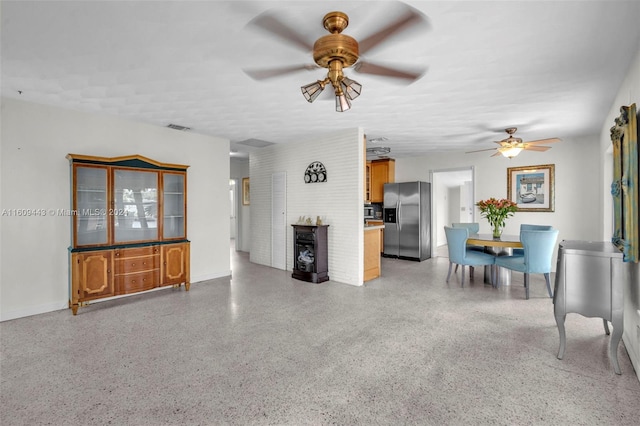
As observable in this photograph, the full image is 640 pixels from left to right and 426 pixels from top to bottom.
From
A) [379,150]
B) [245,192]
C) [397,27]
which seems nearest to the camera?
[397,27]

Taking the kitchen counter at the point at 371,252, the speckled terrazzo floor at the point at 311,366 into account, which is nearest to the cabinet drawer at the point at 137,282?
the speckled terrazzo floor at the point at 311,366

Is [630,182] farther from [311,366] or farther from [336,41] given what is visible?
[311,366]

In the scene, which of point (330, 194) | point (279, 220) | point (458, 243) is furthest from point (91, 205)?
point (458, 243)

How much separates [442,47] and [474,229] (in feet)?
14.0

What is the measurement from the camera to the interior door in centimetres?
624

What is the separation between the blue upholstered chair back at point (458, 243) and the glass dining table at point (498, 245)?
4.1 inches

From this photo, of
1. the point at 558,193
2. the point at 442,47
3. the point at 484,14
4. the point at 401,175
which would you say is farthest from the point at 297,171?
the point at 558,193

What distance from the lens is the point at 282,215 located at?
247 inches

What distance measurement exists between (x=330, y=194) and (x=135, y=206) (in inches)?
118

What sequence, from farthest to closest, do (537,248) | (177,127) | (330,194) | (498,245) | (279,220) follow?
(279,220) < (330,194) < (177,127) < (498,245) < (537,248)

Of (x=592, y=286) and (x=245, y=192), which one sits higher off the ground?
(x=245, y=192)

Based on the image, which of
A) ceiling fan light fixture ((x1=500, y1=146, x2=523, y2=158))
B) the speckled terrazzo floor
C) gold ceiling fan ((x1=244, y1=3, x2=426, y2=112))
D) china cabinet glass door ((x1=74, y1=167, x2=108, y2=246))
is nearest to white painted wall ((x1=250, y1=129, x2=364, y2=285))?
the speckled terrazzo floor

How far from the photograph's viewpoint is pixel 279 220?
20.8 ft

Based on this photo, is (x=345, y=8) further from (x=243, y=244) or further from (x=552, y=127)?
(x=243, y=244)
